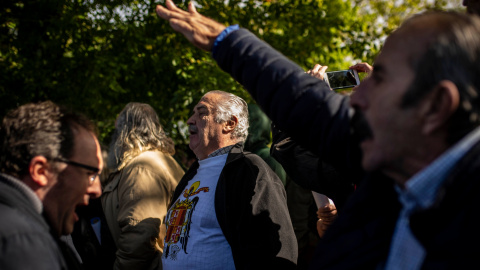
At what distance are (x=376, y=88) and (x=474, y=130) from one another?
A: 26 centimetres

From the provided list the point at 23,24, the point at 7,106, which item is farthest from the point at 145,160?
the point at 23,24

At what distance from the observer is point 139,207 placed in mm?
3162

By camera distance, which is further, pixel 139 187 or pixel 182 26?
pixel 139 187

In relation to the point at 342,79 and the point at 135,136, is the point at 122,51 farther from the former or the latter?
the point at 342,79

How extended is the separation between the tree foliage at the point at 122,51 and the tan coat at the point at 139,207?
1.74 m

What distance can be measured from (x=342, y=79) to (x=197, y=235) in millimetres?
1177

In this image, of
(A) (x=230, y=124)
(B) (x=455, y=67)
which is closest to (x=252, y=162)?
(A) (x=230, y=124)

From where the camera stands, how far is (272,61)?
1.47m

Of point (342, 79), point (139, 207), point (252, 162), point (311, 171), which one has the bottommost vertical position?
point (139, 207)

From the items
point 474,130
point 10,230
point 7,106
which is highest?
point 474,130

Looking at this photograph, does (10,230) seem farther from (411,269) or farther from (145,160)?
(145,160)

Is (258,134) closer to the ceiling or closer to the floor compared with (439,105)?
closer to the floor

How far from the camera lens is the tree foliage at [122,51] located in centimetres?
488

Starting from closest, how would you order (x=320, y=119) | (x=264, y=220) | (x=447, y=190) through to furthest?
(x=447, y=190), (x=320, y=119), (x=264, y=220)
